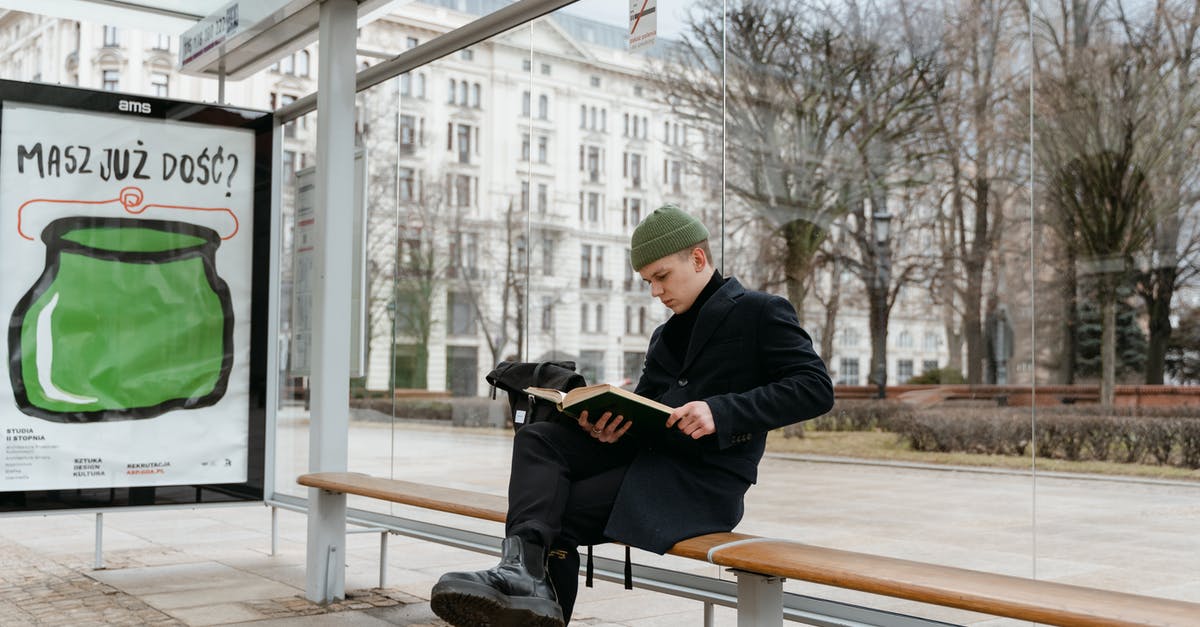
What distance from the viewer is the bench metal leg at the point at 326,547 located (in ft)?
17.4

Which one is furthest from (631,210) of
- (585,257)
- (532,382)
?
(532,382)

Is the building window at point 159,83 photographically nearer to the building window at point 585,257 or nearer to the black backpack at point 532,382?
the building window at point 585,257

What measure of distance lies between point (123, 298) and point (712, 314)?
3.95m

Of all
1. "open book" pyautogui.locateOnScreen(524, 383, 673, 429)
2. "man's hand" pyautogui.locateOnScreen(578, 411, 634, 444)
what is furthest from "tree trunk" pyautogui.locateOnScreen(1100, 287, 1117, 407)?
"open book" pyautogui.locateOnScreen(524, 383, 673, 429)

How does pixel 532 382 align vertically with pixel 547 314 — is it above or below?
below

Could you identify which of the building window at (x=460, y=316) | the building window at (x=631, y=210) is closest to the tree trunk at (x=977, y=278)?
the building window at (x=631, y=210)

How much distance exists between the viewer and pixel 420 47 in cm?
557

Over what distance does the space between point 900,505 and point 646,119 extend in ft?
16.2

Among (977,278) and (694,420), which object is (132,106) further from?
(977,278)

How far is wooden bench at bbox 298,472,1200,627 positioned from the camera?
2244mm

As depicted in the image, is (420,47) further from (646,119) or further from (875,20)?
(875,20)

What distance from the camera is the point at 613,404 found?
299 centimetres

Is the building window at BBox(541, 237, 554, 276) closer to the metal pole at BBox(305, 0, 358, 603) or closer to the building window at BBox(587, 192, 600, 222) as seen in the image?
the building window at BBox(587, 192, 600, 222)

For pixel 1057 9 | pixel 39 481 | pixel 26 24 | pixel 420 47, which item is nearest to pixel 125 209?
pixel 39 481
